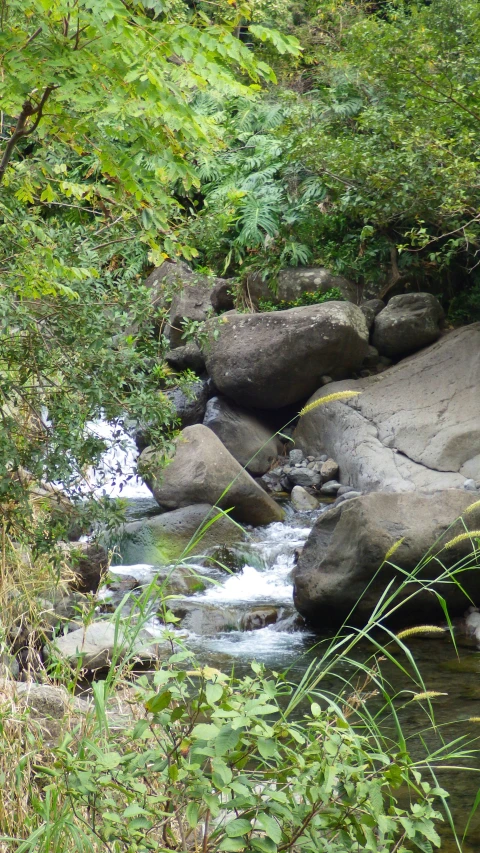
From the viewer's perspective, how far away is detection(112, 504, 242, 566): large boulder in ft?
28.3

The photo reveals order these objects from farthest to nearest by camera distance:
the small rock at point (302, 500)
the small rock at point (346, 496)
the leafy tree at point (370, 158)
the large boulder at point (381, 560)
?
the small rock at point (302, 500) < the small rock at point (346, 496) < the leafy tree at point (370, 158) < the large boulder at point (381, 560)

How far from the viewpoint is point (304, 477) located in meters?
10.9

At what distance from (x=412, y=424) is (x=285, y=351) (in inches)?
80.6

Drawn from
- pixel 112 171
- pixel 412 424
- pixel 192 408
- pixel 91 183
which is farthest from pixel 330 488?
pixel 112 171

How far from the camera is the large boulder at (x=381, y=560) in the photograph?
6.60 metres

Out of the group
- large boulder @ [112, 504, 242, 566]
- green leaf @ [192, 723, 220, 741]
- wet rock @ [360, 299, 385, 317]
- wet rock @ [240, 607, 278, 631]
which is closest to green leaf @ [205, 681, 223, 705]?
green leaf @ [192, 723, 220, 741]

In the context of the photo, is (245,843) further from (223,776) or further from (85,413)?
(85,413)

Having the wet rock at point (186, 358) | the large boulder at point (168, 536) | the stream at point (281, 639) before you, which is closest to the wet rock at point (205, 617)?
the stream at point (281, 639)

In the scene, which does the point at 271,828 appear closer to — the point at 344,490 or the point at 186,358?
the point at 344,490

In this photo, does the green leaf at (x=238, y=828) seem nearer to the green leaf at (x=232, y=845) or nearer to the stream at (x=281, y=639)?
the green leaf at (x=232, y=845)

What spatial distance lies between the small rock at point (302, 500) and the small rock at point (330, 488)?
26 cm

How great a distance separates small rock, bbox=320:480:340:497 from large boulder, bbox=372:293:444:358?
8.33ft

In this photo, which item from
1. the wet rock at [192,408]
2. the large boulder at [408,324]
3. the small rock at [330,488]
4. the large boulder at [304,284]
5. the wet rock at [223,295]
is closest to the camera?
the small rock at [330,488]

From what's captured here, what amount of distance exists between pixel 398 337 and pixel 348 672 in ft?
22.3
